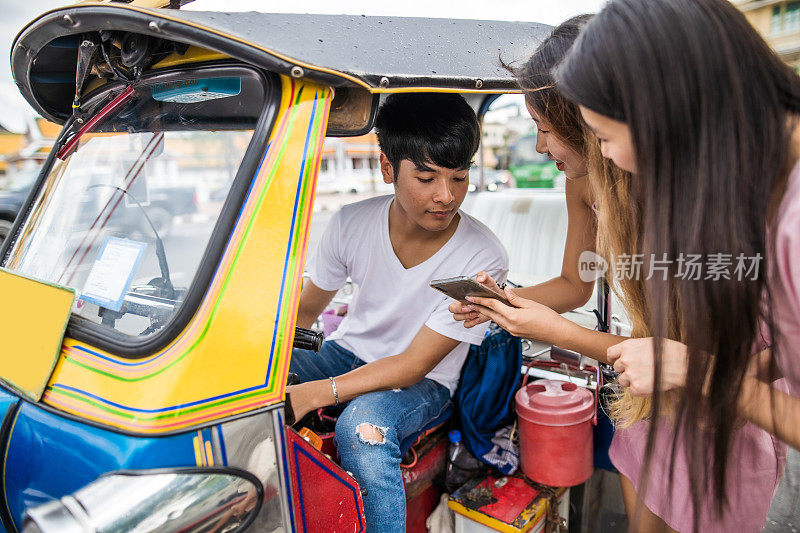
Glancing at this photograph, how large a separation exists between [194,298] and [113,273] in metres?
0.40

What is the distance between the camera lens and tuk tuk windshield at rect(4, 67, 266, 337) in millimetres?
1367

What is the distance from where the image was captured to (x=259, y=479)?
3.69 feet

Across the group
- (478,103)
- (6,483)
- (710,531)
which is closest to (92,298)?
(6,483)

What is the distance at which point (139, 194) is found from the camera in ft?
5.37

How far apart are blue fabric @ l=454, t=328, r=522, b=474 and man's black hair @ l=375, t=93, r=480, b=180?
732 mm

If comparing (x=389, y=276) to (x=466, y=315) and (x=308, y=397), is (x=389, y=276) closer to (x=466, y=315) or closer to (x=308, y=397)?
(x=466, y=315)

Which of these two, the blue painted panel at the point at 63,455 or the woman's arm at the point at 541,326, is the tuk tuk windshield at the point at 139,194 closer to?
the blue painted panel at the point at 63,455

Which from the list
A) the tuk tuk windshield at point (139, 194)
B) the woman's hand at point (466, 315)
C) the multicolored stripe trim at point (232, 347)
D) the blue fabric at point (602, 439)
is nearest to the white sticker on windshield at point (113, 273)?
the tuk tuk windshield at point (139, 194)

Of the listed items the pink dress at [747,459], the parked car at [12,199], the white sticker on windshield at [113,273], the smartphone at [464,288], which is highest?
the parked car at [12,199]

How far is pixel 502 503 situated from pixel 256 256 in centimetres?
→ 136

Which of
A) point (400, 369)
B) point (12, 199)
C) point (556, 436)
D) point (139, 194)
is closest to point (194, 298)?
point (139, 194)

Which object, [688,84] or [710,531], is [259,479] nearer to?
[688,84]

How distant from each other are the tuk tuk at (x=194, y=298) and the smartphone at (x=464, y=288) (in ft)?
1.44

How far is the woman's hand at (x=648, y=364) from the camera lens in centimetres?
114
